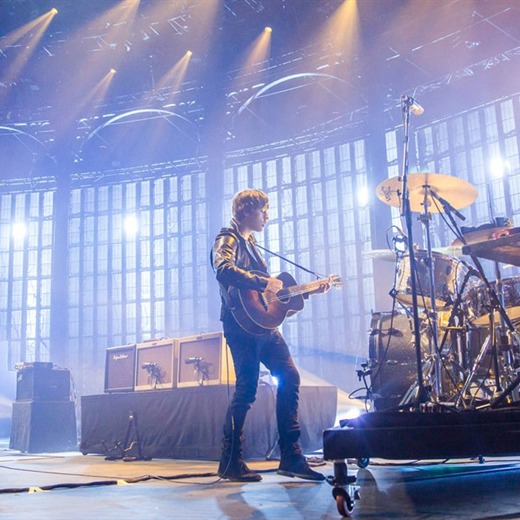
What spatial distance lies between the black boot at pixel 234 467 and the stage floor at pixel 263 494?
3.9 inches

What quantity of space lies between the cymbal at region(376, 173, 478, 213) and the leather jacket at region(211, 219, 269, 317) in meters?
1.53

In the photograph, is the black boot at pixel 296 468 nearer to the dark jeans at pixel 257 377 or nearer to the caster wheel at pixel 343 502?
the dark jeans at pixel 257 377

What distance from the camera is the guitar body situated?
3.85 meters

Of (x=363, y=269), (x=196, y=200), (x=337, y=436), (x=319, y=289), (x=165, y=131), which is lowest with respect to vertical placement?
(x=337, y=436)

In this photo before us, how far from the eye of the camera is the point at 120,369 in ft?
22.3

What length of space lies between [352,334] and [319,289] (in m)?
10.3

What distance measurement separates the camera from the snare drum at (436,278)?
5496 millimetres

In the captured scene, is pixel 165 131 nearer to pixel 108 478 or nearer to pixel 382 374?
pixel 382 374

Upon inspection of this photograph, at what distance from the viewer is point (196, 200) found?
650 inches

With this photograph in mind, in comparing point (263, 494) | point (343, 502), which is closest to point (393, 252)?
point (263, 494)

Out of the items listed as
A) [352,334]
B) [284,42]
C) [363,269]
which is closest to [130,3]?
[284,42]

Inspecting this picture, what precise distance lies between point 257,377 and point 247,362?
0.46 feet

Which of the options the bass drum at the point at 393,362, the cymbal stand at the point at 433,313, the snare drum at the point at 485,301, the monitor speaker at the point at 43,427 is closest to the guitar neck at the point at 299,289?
the cymbal stand at the point at 433,313

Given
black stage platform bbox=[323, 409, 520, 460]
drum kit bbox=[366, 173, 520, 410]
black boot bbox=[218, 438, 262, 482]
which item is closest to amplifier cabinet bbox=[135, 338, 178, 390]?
drum kit bbox=[366, 173, 520, 410]
